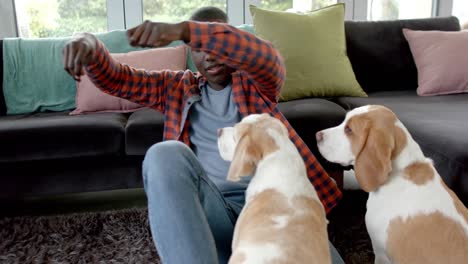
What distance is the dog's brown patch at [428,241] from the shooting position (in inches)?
45.4

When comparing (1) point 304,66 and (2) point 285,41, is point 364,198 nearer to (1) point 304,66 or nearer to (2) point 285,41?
(1) point 304,66

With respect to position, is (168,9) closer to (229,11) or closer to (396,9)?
(229,11)

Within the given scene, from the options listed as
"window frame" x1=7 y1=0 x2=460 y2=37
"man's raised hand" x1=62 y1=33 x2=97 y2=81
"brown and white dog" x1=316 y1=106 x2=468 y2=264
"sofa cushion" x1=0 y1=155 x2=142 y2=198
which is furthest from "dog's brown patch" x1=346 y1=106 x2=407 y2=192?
"window frame" x1=7 y1=0 x2=460 y2=37

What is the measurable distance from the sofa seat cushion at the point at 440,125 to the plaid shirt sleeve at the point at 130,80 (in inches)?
35.8

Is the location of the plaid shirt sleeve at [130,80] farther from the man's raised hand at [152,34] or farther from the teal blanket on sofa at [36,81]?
the teal blanket on sofa at [36,81]

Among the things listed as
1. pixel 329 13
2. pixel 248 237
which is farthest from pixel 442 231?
pixel 329 13

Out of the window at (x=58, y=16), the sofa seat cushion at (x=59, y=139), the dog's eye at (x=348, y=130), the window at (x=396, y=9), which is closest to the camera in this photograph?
the dog's eye at (x=348, y=130)

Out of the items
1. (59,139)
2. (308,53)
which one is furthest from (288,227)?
(308,53)

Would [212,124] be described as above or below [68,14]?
below

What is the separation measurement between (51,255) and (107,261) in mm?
250

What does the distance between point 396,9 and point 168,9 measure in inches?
72.0

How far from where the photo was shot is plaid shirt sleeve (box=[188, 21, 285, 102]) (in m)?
1.15

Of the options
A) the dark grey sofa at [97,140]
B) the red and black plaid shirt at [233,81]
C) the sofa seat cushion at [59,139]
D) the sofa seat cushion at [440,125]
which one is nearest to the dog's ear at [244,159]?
the red and black plaid shirt at [233,81]

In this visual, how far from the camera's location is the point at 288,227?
1024 millimetres
